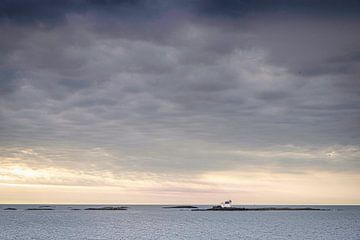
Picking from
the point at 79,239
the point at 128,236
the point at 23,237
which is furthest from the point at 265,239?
the point at 23,237

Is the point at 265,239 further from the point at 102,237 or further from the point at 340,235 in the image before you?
the point at 102,237

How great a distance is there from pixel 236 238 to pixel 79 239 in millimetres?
25734

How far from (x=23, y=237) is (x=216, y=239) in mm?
31820

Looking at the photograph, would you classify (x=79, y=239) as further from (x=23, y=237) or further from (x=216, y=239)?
(x=216, y=239)

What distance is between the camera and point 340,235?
90.7 m

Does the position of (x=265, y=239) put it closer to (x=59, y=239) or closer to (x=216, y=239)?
(x=216, y=239)

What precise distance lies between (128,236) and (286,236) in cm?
2786

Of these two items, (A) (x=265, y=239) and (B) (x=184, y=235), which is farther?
(B) (x=184, y=235)

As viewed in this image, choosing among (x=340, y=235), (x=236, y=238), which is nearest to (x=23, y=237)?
(x=236, y=238)

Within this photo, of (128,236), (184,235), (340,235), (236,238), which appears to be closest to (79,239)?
(128,236)

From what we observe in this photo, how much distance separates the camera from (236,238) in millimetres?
81812

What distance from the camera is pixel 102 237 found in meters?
84.2

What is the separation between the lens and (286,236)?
8750cm

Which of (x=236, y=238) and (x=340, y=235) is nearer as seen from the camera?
(x=236, y=238)
